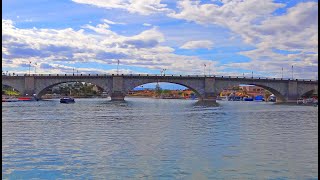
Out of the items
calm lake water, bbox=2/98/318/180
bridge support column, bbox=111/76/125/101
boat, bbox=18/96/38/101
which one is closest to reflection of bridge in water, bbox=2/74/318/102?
bridge support column, bbox=111/76/125/101

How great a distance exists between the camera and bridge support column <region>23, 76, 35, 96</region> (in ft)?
285

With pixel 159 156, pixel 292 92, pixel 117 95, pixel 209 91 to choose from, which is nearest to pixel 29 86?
pixel 117 95

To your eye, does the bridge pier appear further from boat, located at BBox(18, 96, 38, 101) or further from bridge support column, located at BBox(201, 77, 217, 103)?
bridge support column, located at BBox(201, 77, 217, 103)

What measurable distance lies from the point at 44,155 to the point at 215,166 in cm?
610

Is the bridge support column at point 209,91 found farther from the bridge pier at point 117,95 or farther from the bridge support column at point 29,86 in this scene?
the bridge support column at point 29,86

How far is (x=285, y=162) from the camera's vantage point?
13.0 metres

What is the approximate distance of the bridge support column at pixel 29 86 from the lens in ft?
285

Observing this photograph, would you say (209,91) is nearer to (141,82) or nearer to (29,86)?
(141,82)

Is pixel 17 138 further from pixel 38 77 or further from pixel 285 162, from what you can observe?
pixel 38 77

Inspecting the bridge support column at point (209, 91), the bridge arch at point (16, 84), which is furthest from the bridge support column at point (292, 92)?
the bridge arch at point (16, 84)

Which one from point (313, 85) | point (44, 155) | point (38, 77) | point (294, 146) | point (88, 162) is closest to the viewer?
point (88, 162)

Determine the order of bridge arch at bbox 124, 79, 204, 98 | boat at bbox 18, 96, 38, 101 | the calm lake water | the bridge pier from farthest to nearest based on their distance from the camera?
the bridge pier
bridge arch at bbox 124, 79, 204, 98
boat at bbox 18, 96, 38, 101
the calm lake water

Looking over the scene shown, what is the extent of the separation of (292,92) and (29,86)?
196ft

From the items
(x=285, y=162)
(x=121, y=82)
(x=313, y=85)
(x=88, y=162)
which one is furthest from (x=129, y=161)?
(x=313, y=85)
